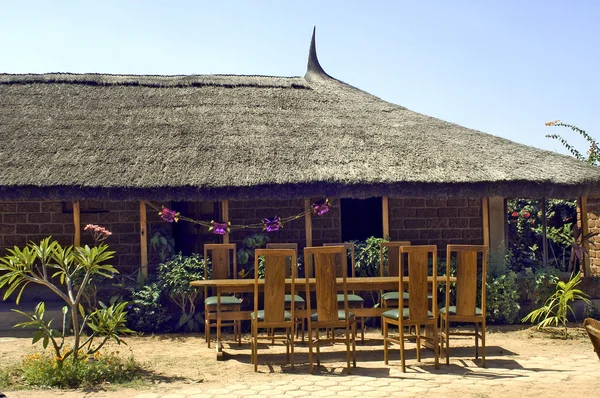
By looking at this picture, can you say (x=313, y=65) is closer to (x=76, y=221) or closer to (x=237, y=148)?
(x=237, y=148)

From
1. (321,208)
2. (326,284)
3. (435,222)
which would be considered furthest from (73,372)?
(435,222)

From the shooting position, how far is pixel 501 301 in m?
8.93

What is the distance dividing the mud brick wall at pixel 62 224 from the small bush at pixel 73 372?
13.9ft

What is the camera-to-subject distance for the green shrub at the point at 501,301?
8.92 metres

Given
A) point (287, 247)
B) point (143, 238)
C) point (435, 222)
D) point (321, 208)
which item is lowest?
point (287, 247)

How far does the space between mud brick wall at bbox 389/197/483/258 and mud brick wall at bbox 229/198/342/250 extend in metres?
0.91

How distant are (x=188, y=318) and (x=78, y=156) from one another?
9.67 feet

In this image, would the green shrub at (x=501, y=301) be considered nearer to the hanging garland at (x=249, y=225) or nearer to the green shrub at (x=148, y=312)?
the hanging garland at (x=249, y=225)

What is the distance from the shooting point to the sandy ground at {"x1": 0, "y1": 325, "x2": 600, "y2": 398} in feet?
18.4

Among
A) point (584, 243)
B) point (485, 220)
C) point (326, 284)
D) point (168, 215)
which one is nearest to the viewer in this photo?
point (326, 284)

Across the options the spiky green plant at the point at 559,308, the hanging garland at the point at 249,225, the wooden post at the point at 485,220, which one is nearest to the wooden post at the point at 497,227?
the wooden post at the point at 485,220

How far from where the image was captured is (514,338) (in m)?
8.02

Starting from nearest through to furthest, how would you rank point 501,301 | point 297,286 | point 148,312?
point 297,286 < point 148,312 < point 501,301

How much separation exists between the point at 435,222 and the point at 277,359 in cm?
433
